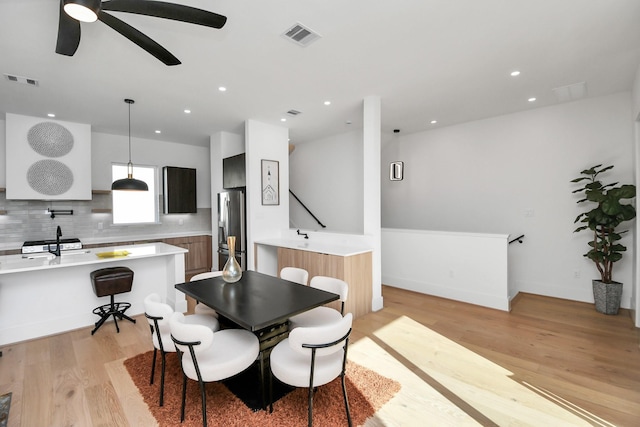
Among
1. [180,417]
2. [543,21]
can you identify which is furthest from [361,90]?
[180,417]

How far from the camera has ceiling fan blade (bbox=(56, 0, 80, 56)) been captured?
1.77m

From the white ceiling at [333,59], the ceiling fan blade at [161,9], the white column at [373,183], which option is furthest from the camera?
the white column at [373,183]

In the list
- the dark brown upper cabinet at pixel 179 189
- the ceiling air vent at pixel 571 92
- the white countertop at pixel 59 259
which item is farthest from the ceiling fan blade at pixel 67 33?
the ceiling air vent at pixel 571 92

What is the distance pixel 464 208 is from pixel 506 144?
1.26 meters

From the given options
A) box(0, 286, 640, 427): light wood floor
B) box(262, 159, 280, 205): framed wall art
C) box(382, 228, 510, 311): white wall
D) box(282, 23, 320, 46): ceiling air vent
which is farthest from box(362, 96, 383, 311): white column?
box(262, 159, 280, 205): framed wall art

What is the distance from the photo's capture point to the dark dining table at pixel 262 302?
1952mm

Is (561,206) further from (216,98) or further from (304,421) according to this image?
(216,98)

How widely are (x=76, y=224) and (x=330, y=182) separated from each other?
4959 mm

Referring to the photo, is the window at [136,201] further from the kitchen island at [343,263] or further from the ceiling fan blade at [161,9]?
the ceiling fan blade at [161,9]

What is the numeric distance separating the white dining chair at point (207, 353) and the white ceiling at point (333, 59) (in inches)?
89.7

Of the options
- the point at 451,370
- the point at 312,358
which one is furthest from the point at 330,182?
the point at 312,358

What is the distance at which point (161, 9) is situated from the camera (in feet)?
5.56

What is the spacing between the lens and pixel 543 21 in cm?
238

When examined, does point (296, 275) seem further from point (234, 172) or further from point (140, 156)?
point (140, 156)
